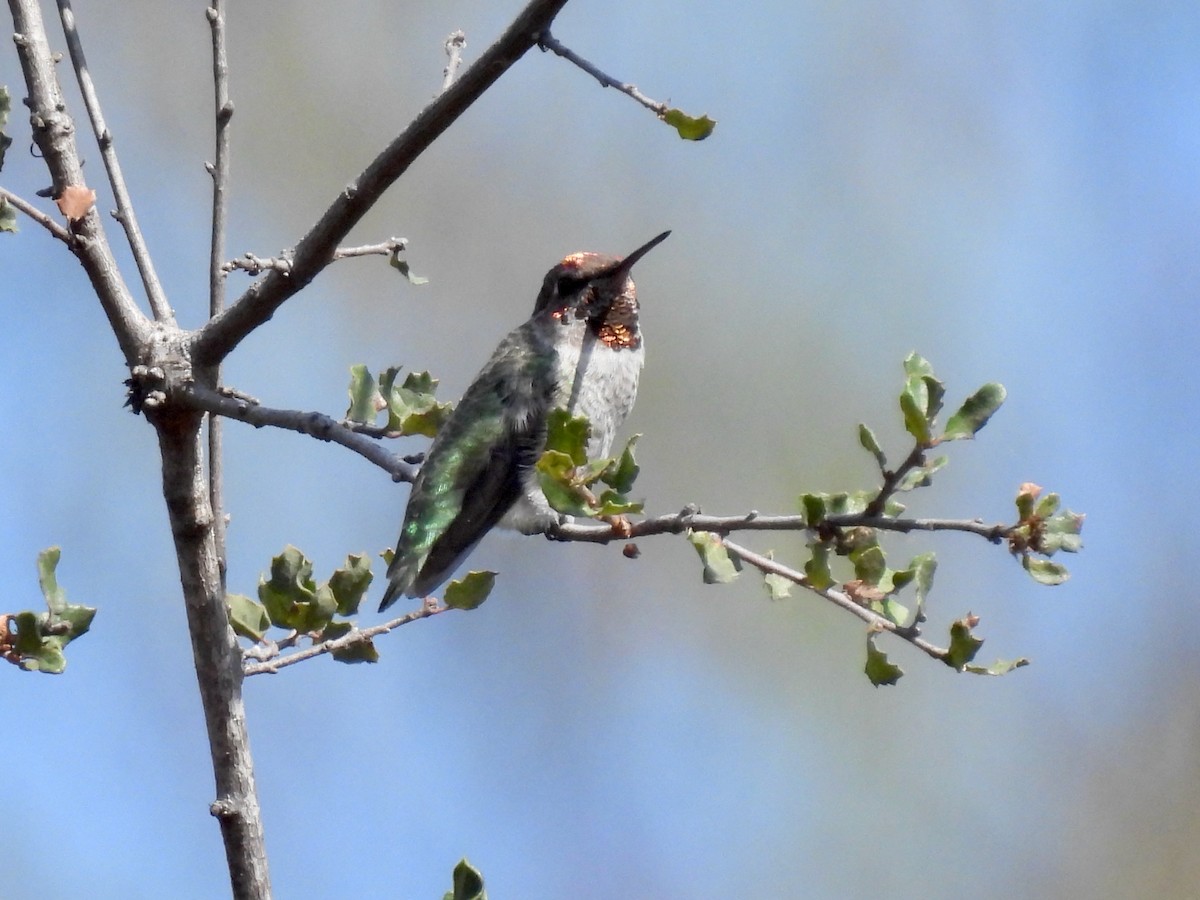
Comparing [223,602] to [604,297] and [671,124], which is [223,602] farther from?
[604,297]

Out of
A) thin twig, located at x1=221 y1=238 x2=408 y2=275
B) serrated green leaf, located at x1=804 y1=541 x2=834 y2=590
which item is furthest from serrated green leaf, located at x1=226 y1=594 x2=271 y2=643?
serrated green leaf, located at x1=804 y1=541 x2=834 y2=590

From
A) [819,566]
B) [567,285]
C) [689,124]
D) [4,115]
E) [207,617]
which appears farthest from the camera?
[567,285]

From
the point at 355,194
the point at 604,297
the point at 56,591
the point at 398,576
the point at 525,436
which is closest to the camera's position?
the point at 355,194

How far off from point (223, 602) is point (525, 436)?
126cm

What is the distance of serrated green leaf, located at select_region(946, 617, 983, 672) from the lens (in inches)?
62.9

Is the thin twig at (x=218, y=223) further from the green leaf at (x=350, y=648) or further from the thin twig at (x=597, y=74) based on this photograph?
the thin twig at (x=597, y=74)

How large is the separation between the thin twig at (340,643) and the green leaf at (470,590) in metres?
0.04

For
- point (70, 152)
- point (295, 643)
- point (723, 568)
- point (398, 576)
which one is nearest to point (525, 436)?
point (398, 576)

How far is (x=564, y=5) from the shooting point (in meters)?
1.54

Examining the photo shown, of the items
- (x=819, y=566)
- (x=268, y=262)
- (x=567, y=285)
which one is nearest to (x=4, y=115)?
(x=268, y=262)

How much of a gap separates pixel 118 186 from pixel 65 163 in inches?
4.5

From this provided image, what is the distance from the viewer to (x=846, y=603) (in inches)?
66.3

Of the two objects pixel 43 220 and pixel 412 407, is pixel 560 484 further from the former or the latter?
pixel 43 220

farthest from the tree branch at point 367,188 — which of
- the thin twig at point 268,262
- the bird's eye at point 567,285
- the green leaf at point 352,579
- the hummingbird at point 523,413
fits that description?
the bird's eye at point 567,285
